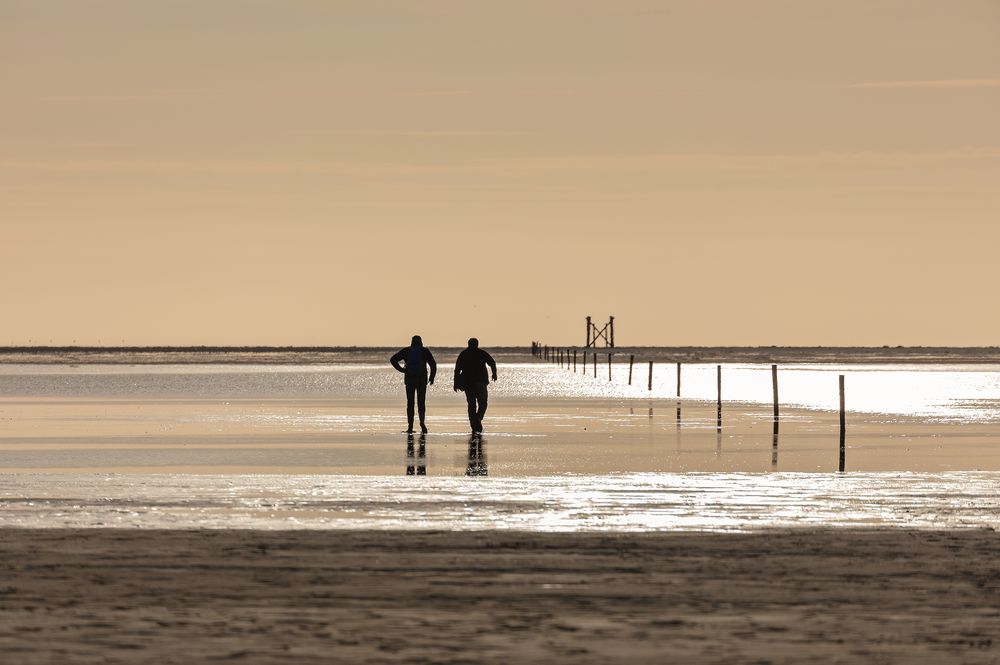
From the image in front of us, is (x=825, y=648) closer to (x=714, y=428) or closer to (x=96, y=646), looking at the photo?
(x=96, y=646)

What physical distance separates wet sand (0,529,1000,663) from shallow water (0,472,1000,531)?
3.54ft

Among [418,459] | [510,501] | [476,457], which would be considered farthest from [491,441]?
[510,501]

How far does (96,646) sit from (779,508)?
10239 mm

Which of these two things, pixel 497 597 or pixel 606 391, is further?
pixel 606 391

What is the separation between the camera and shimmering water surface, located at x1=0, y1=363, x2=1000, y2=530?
1852 centimetres

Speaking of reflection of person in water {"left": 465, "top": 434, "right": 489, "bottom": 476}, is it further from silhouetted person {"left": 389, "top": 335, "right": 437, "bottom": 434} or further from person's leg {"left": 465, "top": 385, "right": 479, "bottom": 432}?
Result: silhouetted person {"left": 389, "top": 335, "right": 437, "bottom": 434}

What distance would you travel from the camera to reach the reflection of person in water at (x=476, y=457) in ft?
82.9

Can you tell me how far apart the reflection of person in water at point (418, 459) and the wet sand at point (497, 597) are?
28.5ft

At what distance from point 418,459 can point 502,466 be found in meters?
2.04

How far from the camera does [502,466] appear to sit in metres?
26.3

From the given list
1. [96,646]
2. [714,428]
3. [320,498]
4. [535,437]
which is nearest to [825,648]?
[96,646]

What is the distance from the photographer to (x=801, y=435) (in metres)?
35.1

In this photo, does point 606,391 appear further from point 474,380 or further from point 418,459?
point 418,459

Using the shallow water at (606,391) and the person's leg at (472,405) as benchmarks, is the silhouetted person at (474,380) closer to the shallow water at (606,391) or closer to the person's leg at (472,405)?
the person's leg at (472,405)
